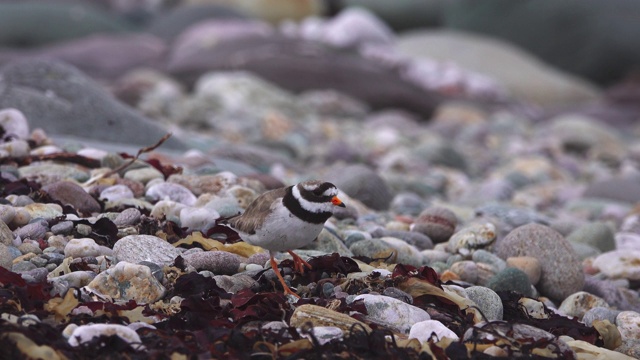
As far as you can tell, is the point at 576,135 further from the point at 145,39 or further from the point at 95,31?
the point at 95,31

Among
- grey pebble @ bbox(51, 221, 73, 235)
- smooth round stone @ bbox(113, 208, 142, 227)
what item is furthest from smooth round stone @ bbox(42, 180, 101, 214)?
grey pebble @ bbox(51, 221, 73, 235)

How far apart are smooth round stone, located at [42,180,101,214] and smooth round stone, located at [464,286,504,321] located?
2.19 m

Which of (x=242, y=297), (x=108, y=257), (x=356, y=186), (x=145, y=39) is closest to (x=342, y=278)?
(x=242, y=297)

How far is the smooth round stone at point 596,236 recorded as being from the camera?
23.1 ft

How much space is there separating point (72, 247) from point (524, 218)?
3888mm

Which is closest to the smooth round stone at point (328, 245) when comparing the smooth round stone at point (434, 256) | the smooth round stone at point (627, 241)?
the smooth round stone at point (434, 256)

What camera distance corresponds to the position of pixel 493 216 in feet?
24.4

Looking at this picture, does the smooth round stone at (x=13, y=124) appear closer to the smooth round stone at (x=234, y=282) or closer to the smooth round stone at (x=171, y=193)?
the smooth round stone at (x=171, y=193)

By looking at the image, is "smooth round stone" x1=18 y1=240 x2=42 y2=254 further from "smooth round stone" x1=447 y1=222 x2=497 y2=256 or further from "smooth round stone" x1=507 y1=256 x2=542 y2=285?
"smooth round stone" x1=507 y1=256 x2=542 y2=285

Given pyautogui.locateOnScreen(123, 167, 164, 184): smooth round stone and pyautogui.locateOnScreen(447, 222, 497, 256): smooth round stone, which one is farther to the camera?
pyautogui.locateOnScreen(123, 167, 164, 184): smooth round stone

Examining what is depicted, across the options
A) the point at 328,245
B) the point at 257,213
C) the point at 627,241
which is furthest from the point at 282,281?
the point at 627,241

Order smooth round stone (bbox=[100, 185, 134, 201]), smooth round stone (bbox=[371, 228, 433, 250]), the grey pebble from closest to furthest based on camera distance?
the grey pebble
smooth round stone (bbox=[100, 185, 134, 201])
smooth round stone (bbox=[371, 228, 433, 250])

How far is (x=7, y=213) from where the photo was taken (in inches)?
196

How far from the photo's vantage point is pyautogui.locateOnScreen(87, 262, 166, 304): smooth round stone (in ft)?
14.0
